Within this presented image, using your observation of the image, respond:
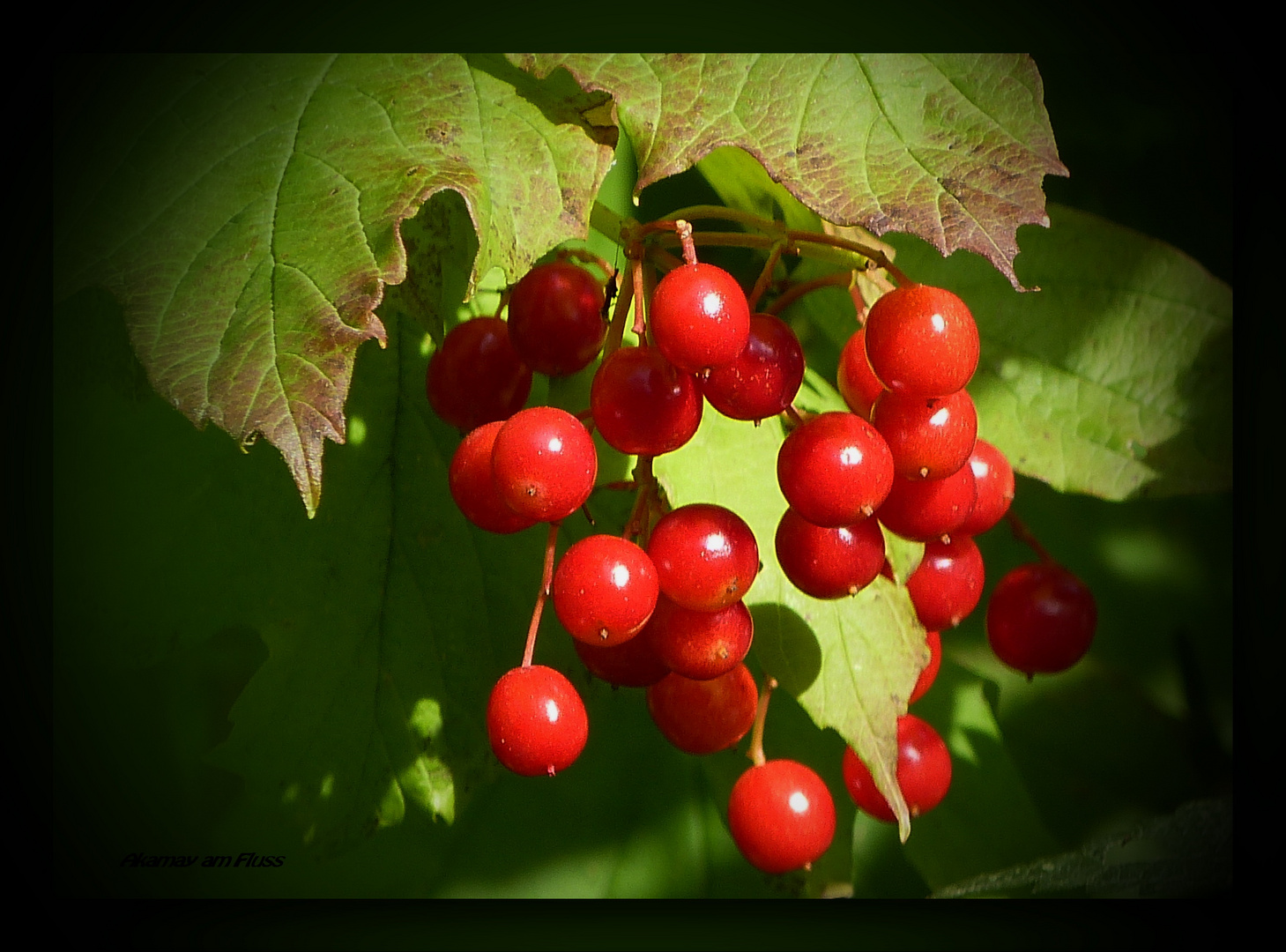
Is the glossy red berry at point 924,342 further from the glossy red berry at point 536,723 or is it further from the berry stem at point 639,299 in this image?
the glossy red berry at point 536,723

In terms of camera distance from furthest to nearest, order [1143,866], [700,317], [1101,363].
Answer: [1143,866], [1101,363], [700,317]

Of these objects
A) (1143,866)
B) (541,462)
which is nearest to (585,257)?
(541,462)

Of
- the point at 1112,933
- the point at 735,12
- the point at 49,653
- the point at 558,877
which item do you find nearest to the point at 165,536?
the point at 49,653

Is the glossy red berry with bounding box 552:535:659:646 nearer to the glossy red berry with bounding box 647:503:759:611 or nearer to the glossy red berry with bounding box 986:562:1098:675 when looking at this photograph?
the glossy red berry with bounding box 647:503:759:611

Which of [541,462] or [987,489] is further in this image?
[987,489]

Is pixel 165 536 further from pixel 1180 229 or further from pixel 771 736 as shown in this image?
pixel 1180 229

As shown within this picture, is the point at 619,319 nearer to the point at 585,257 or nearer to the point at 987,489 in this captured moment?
the point at 585,257
